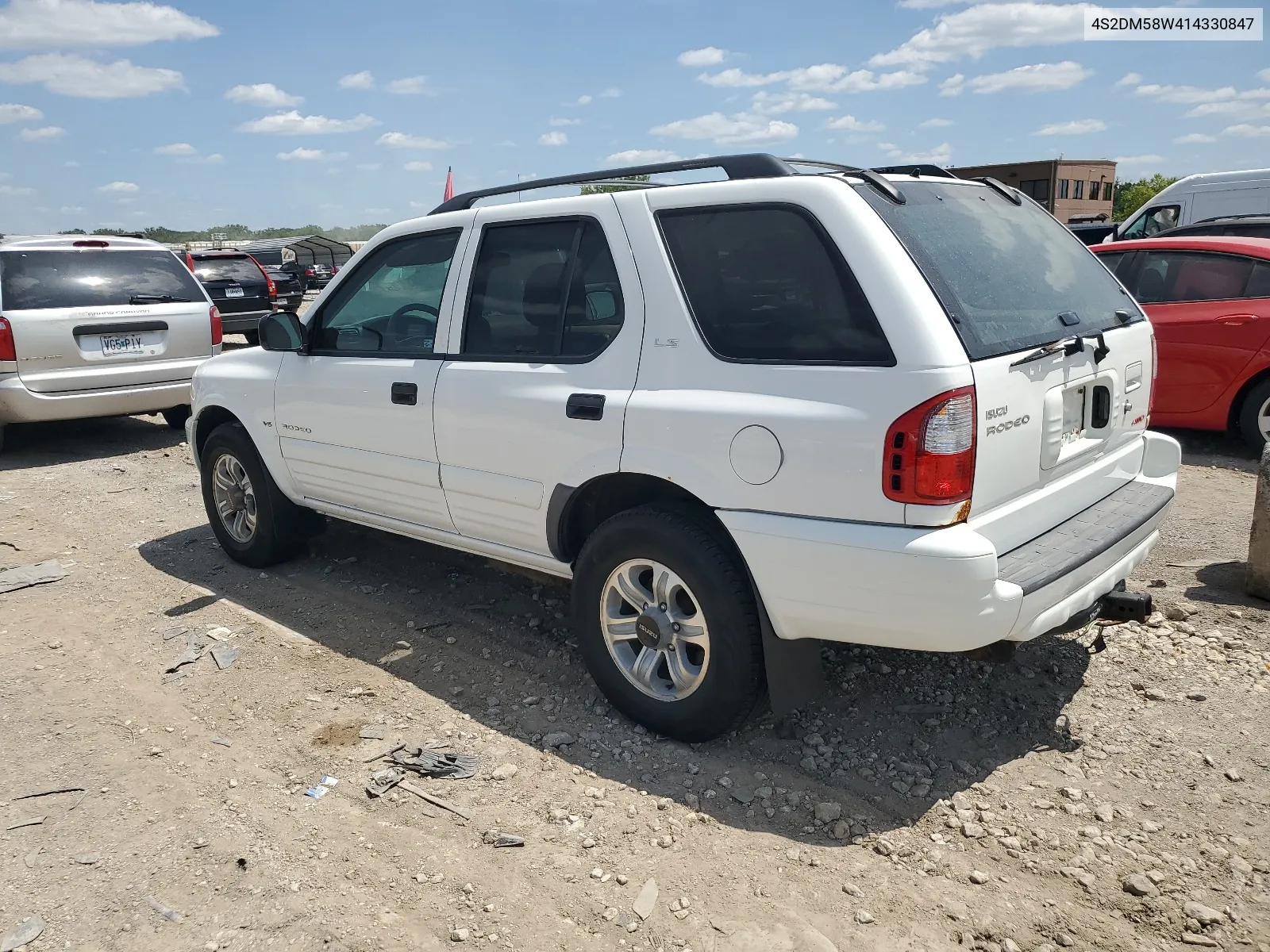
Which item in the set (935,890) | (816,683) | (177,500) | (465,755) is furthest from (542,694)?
(177,500)

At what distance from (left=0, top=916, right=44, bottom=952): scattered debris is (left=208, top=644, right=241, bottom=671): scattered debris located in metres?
1.66

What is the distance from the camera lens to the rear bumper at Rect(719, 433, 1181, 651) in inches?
109

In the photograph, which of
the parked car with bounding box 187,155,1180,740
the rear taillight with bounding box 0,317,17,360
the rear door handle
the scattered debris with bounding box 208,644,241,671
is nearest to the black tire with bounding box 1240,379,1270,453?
the parked car with bounding box 187,155,1180,740

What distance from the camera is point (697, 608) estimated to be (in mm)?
3293

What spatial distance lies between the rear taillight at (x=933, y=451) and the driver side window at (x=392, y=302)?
221 cm

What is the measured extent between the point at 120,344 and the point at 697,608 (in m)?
7.23

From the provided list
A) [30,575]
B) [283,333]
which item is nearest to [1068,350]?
[283,333]

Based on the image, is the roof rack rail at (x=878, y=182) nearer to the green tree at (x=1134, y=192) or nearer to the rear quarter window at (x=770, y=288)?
the rear quarter window at (x=770, y=288)

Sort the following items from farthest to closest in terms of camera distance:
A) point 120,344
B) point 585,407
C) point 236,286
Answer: point 236,286 < point 120,344 < point 585,407

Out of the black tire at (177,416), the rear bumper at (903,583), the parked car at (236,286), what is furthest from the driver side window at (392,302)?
the parked car at (236,286)

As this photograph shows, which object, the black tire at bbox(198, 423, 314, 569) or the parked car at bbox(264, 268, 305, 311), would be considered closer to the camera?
the black tire at bbox(198, 423, 314, 569)

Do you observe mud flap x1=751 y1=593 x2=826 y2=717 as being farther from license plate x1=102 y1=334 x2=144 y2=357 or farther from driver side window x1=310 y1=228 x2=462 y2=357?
license plate x1=102 y1=334 x2=144 y2=357

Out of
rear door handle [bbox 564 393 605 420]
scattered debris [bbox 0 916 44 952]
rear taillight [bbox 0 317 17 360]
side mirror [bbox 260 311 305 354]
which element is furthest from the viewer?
rear taillight [bbox 0 317 17 360]

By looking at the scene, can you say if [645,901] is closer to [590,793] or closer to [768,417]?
[590,793]
